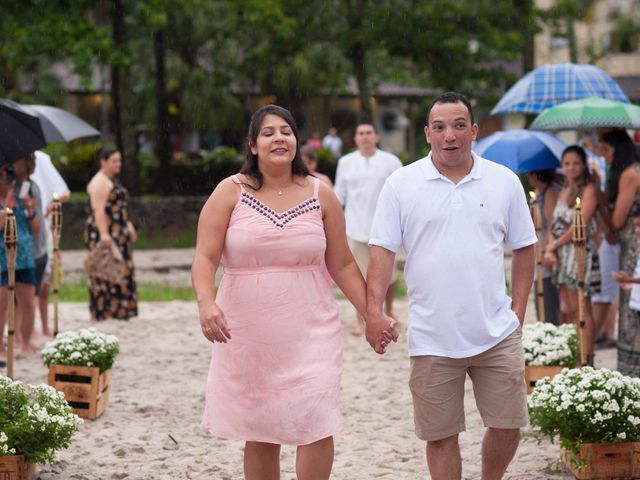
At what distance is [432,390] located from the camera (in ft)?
16.8

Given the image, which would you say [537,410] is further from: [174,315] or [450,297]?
[174,315]

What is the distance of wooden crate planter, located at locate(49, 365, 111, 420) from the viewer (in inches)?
309

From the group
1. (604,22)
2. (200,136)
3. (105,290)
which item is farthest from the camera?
(200,136)

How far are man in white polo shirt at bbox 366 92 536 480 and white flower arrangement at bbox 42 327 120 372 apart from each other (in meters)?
3.31

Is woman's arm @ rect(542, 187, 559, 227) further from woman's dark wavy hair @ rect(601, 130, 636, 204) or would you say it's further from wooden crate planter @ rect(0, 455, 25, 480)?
wooden crate planter @ rect(0, 455, 25, 480)

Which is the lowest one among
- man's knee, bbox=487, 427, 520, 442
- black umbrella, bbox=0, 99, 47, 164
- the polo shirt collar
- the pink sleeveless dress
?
man's knee, bbox=487, 427, 520, 442

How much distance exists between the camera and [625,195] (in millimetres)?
8578

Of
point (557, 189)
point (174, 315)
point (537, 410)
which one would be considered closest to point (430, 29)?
point (174, 315)

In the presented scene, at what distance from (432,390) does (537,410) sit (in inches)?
46.3

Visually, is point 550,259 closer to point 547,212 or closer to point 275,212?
point 547,212

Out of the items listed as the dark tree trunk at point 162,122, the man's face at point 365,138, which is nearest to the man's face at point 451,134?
the man's face at point 365,138

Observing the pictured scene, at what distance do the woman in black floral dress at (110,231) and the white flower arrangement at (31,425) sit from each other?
6.02m

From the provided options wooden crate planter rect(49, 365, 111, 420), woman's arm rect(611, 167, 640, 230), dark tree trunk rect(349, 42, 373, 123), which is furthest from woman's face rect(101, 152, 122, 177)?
dark tree trunk rect(349, 42, 373, 123)

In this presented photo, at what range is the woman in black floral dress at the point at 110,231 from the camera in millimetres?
11812
